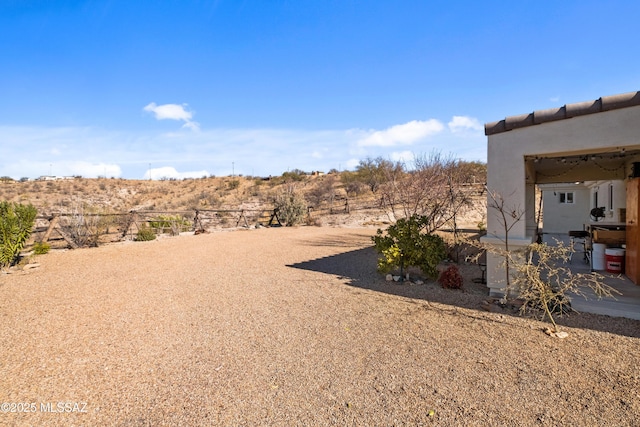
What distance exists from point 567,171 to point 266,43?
10.3m

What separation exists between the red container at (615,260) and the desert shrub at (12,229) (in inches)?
531

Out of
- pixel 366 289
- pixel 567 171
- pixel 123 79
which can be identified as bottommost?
pixel 366 289

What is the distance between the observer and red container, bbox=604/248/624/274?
262 inches

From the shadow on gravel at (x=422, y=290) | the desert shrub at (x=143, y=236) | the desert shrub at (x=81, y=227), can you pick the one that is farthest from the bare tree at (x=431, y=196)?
the desert shrub at (x=81, y=227)

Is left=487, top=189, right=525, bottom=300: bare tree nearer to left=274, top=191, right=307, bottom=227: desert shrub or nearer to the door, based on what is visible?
the door

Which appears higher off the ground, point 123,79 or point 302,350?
point 123,79

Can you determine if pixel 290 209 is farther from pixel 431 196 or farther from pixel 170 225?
pixel 431 196

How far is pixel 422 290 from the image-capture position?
6340mm

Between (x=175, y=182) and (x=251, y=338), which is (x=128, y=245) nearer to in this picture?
(x=251, y=338)

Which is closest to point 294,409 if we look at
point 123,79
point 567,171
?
point 567,171

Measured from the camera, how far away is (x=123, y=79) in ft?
44.8

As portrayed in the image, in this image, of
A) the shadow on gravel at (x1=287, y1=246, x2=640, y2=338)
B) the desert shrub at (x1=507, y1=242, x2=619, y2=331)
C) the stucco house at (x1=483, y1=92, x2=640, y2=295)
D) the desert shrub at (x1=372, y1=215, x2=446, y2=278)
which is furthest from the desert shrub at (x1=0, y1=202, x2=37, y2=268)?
the desert shrub at (x1=507, y1=242, x2=619, y2=331)

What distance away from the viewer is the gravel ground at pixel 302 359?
2.73 meters

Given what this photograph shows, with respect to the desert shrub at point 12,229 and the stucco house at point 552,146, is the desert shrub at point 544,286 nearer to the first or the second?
the stucco house at point 552,146
